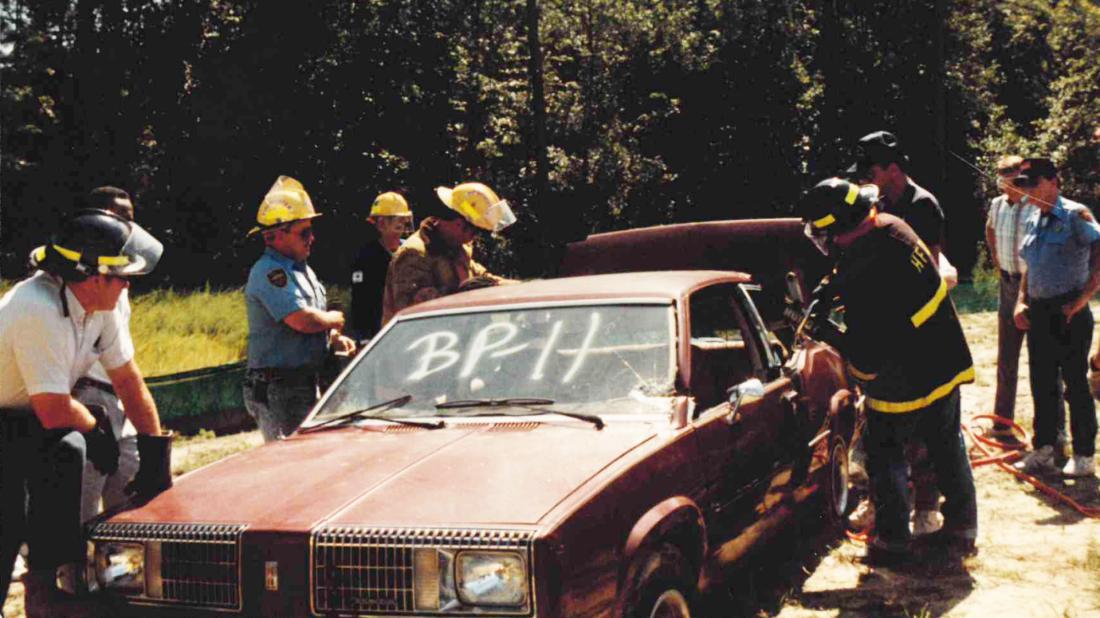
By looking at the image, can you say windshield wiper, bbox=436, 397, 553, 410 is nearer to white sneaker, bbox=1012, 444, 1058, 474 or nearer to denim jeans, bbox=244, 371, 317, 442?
denim jeans, bbox=244, 371, 317, 442

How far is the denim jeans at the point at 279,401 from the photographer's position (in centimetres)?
569

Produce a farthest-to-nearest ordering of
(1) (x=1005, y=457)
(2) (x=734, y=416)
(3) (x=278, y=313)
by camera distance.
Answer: (1) (x=1005, y=457)
(3) (x=278, y=313)
(2) (x=734, y=416)

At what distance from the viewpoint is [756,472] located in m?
4.71

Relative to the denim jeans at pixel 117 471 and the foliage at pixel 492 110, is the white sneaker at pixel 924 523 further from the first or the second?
the foliage at pixel 492 110

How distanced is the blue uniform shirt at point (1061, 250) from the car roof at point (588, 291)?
2.55m

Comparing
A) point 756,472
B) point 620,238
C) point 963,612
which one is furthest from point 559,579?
point 620,238

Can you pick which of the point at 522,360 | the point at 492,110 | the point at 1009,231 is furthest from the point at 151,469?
the point at 492,110

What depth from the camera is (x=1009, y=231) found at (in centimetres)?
730

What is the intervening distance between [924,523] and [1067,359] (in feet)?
5.95

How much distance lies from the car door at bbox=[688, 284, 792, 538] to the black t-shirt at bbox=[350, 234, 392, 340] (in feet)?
10.1

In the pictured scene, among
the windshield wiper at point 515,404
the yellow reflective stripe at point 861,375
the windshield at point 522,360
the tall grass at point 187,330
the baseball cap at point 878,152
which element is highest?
the baseball cap at point 878,152

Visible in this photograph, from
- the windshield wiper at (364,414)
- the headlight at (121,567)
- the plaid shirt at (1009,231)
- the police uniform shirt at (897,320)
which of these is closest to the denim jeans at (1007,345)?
the plaid shirt at (1009,231)

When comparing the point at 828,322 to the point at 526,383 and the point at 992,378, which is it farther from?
the point at 992,378

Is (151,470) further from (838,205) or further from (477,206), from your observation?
(838,205)
